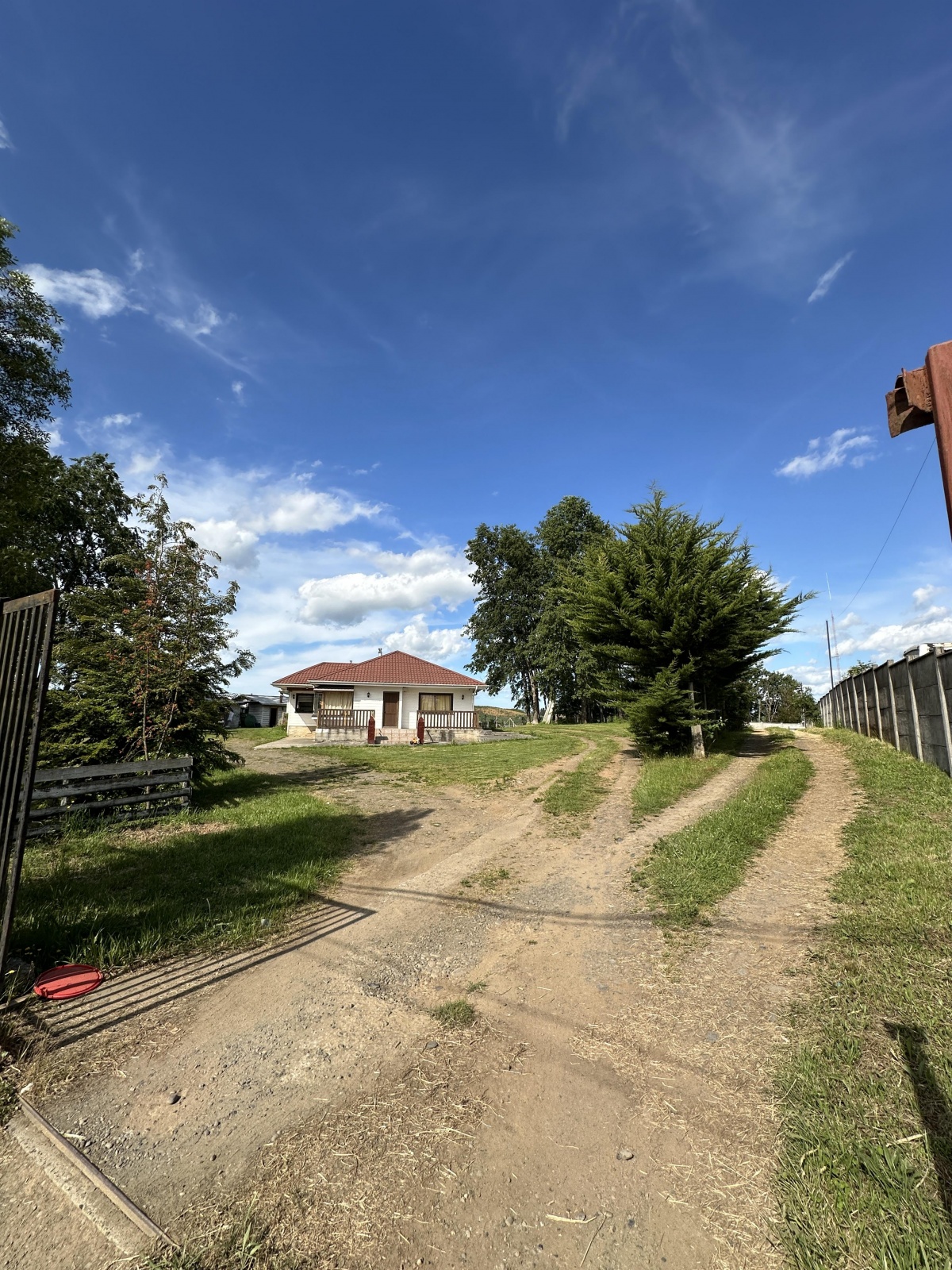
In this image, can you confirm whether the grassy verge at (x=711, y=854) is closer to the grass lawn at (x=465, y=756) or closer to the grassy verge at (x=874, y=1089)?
the grassy verge at (x=874, y=1089)

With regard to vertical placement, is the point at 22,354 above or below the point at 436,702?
above

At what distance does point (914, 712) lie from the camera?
11031 millimetres

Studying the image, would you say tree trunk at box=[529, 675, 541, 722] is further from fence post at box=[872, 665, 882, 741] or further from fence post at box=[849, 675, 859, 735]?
fence post at box=[872, 665, 882, 741]

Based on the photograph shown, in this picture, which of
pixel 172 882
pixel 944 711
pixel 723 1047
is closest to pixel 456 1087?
pixel 723 1047

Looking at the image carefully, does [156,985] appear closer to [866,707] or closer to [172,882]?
[172,882]

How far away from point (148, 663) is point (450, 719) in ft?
71.0

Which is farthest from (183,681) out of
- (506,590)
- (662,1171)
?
(506,590)

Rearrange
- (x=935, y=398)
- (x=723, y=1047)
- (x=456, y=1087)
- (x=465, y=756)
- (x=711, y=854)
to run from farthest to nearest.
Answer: (x=465, y=756), (x=711, y=854), (x=723, y=1047), (x=456, y=1087), (x=935, y=398)

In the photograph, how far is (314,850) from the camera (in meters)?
7.60

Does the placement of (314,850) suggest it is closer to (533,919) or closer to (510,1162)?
(533,919)

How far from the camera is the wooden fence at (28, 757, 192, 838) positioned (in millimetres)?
8125

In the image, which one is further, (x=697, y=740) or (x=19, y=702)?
(x=697, y=740)

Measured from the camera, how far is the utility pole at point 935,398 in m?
1.85

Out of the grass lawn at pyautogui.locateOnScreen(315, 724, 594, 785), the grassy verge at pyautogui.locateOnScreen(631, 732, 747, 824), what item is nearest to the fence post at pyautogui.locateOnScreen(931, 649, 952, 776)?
the grassy verge at pyautogui.locateOnScreen(631, 732, 747, 824)
